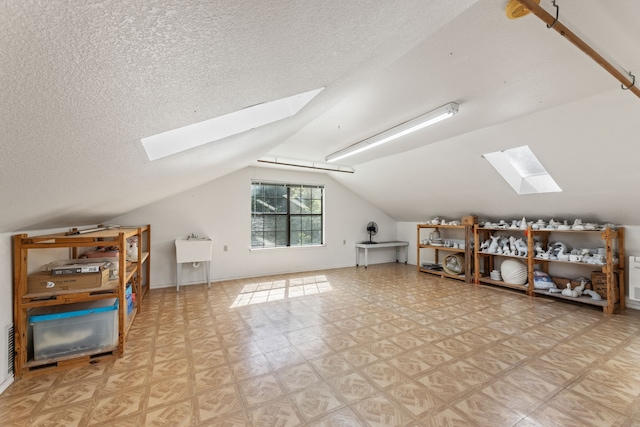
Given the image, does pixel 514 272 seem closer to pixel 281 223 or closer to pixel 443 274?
pixel 443 274

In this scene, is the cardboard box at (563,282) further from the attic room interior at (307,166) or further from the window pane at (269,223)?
the window pane at (269,223)

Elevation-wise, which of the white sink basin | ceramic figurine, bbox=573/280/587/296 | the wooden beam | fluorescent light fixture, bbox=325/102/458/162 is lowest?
ceramic figurine, bbox=573/280/587/296

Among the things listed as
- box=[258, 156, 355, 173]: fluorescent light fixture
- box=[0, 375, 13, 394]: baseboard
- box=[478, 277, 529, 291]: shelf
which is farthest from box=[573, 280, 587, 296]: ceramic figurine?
box=[0, 375, 13, 394]: baseboard

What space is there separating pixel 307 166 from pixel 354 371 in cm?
406

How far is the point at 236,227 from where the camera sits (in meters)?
5.50

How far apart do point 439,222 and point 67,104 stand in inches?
251

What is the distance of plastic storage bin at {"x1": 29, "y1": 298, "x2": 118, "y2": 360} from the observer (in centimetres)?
227

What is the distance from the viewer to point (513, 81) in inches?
88.0

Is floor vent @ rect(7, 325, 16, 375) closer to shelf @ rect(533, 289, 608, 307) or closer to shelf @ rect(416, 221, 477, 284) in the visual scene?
shelf @ rect(416, 221, 477, 284)

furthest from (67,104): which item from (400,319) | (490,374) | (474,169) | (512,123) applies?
(474,169)

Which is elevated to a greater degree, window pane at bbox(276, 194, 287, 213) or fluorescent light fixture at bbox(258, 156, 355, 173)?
fluorescent light fixture at bbox(258, 156, 355, 173)

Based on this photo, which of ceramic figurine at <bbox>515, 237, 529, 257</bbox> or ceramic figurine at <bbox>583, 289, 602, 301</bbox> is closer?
ceramic figurine at <bbox>583, 289, 602, 301</bbox>

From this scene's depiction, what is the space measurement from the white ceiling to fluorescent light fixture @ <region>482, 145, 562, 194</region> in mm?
280

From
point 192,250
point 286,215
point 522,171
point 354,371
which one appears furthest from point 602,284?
point 192,250
